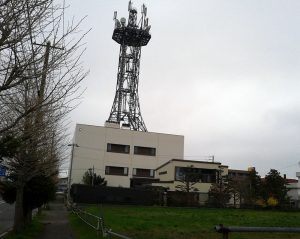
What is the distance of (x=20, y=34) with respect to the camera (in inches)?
324

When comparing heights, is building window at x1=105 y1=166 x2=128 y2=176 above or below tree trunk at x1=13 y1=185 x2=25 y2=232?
above

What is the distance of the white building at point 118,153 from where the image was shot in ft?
253

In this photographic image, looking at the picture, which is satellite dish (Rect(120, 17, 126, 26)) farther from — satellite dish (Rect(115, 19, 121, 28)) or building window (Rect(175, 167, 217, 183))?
building window (Rect(175, 167, 217, 183))

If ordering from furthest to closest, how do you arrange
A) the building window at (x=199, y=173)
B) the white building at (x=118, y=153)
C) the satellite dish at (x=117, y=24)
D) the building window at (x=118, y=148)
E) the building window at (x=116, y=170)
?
1. the satellite dish at (x=117, y=24)
2. the building window at (x=118, y=148)
3. the building window at (x=116, y=170)
4. the white building at (x=118, y=153)
5. the building window at (x=199, y=173)

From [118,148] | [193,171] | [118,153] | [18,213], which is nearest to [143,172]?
[118,153]

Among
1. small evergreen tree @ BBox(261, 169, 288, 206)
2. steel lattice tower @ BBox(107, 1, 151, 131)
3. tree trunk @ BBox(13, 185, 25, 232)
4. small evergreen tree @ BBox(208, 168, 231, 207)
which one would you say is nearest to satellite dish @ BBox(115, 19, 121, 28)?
steel lattice tower @ BBox(107, 1, 151, 131)

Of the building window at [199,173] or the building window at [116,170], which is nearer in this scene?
the building window at [199,173]

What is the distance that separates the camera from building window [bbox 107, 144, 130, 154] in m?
79.1

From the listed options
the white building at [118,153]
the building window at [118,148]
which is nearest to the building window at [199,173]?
the white building at [118,153]

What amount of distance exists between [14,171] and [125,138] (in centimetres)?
5865

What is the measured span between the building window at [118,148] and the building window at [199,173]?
14.2m

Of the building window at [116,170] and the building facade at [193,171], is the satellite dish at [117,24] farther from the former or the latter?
the building facade at [193,171]

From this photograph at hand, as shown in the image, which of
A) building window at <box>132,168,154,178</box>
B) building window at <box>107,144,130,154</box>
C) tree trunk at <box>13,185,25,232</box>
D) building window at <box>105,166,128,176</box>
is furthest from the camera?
building window at <box>107,144,130,154</box>

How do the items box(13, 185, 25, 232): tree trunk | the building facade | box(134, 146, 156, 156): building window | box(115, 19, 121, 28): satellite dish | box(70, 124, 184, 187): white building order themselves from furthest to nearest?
box(115, 19, 121, 28): satellite dish → box(134, 146, 156, 156): building window → box(70, 124, 184, 187): white building → the building facade → box(13, 185, 25, 232): tree trunk
